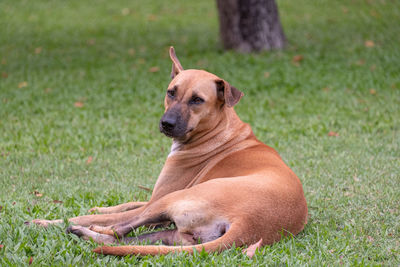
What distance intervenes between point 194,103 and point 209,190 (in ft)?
3.74

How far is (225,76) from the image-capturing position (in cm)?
1096

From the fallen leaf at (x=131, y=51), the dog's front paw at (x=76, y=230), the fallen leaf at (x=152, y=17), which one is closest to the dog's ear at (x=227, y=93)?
the dog's front paw at (x=76, y=230)

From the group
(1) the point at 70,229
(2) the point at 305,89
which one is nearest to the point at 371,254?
(1) the point at 70,229

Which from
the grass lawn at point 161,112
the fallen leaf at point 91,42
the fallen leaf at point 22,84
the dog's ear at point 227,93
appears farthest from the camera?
the fallen leaf at point 91,42

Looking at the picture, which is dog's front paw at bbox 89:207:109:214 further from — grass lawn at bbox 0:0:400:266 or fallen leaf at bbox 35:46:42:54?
fallen leaf at bbox 35:46:42:54

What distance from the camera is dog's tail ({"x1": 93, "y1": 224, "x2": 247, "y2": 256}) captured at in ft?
13.4

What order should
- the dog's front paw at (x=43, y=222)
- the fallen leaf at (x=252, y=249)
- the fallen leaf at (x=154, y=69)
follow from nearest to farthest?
1. the fallen leaf at (x=252, y=249)
2. the dog's front paw at (x=43, y=222)
3. the fallen leaf at (x=154, y=69)

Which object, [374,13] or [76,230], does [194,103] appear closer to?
[76,230]

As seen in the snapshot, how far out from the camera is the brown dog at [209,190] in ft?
14.0

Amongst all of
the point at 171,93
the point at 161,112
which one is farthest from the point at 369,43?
the point at 171,93

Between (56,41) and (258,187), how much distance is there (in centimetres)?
1155

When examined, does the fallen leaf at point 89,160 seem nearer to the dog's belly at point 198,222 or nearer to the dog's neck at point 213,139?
the dog's neck at point 213,139

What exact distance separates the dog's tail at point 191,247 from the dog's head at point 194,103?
1.30m

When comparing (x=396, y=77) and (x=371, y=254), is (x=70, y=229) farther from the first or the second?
(x=396, y=77)
